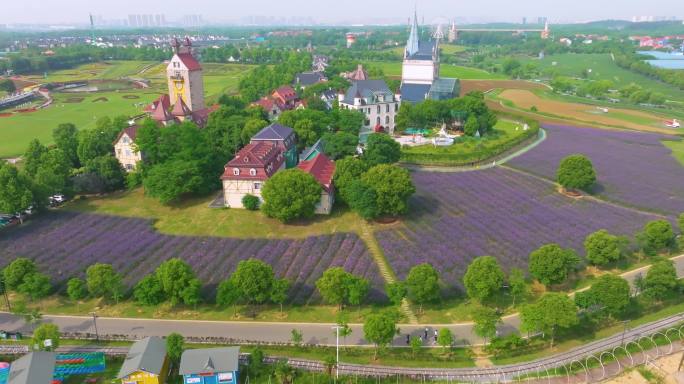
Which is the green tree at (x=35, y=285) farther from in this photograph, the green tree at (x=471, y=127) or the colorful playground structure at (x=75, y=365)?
the green tree at (x=471, y=127)

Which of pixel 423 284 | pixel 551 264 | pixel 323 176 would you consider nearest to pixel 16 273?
pixel 323 176

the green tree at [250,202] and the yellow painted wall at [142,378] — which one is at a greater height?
the green tree at [250,202]

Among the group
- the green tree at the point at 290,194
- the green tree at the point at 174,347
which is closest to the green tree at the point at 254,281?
the green tree at the point at 174,347

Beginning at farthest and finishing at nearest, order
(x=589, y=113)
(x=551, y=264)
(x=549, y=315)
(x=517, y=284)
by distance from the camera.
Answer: (x=589, y=113)
(x=551, y=264)
(x=517, y=284)
(x=549, y=315)

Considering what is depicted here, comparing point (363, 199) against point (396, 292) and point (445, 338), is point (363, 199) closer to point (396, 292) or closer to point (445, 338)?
point (396, 292)

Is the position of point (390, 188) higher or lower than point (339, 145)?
lower

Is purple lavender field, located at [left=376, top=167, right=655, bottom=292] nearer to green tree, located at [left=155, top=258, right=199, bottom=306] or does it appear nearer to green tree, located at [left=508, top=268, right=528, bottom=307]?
green tree, located at [left=508, top=268, right=528, bottom=307]
